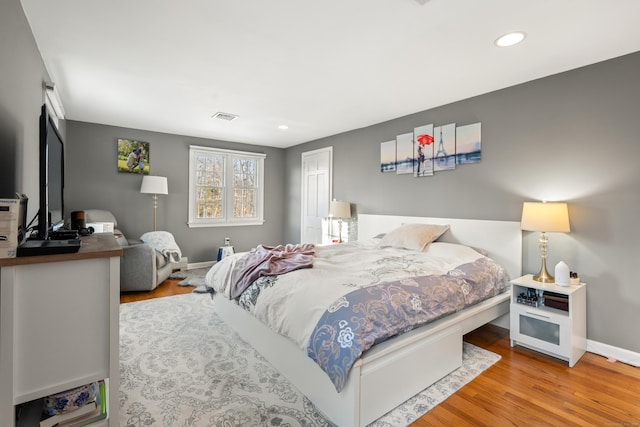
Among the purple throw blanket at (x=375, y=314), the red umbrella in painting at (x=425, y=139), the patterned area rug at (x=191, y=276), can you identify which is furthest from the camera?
the patterned area rug at (x=191, y=276)

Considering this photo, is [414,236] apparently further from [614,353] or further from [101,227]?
[101,227]

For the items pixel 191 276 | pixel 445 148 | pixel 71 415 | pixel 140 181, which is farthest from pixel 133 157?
pixel 445 148

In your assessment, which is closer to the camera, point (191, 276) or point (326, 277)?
point (326, 277)

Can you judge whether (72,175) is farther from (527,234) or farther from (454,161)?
(527,234)

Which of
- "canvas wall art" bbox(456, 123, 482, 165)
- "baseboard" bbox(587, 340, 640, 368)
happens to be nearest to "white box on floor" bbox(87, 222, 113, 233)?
"canvas wall art" bbox(456, 123, 482, 165)

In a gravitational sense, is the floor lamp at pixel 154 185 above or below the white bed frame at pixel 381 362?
above

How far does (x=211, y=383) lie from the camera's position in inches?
82.4

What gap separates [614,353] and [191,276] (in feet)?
16.7

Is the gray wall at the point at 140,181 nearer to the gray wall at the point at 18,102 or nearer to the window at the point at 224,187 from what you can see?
the window at the point at 224,187

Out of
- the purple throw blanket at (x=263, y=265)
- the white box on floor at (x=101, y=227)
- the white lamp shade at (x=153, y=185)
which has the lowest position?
the purple throw blanket at (x=263, y=265)

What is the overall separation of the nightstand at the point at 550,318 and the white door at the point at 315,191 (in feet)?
11.0

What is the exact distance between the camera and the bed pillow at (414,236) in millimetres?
3389

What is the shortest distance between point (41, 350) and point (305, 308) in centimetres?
122

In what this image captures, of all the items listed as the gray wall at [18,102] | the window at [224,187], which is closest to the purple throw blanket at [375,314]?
the gray wall at [18,102]
